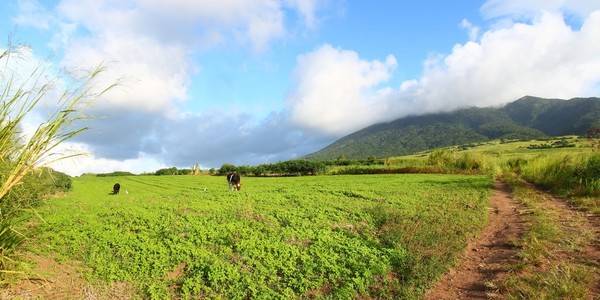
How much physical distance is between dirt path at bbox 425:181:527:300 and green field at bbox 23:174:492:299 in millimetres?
295

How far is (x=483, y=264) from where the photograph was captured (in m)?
8.65

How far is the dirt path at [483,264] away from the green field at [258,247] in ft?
0.97

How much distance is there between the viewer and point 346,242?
9.49 meters

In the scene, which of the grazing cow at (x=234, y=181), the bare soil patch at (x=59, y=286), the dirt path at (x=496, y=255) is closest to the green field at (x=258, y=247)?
the bare soil patch at (x=59, y=286)

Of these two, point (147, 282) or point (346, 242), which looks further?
point (346, 242)

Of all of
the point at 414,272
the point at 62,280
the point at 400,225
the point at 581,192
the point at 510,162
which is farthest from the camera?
the point at 510,162

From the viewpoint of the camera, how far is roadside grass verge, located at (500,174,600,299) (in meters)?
6.75

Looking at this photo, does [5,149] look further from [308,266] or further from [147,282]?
[308,266]

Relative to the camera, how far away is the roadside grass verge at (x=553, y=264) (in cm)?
675

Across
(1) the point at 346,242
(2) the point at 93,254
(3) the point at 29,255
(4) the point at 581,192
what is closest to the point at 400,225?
(1) the point at 346,242

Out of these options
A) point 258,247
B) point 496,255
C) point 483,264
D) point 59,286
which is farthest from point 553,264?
point 59,286

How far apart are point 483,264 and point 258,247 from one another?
5.51 metres

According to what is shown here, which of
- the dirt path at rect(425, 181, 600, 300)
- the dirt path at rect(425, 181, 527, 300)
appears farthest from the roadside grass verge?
the dirt path at rect(425, 181, 527, 300)

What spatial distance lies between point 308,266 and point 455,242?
4.51 metres
